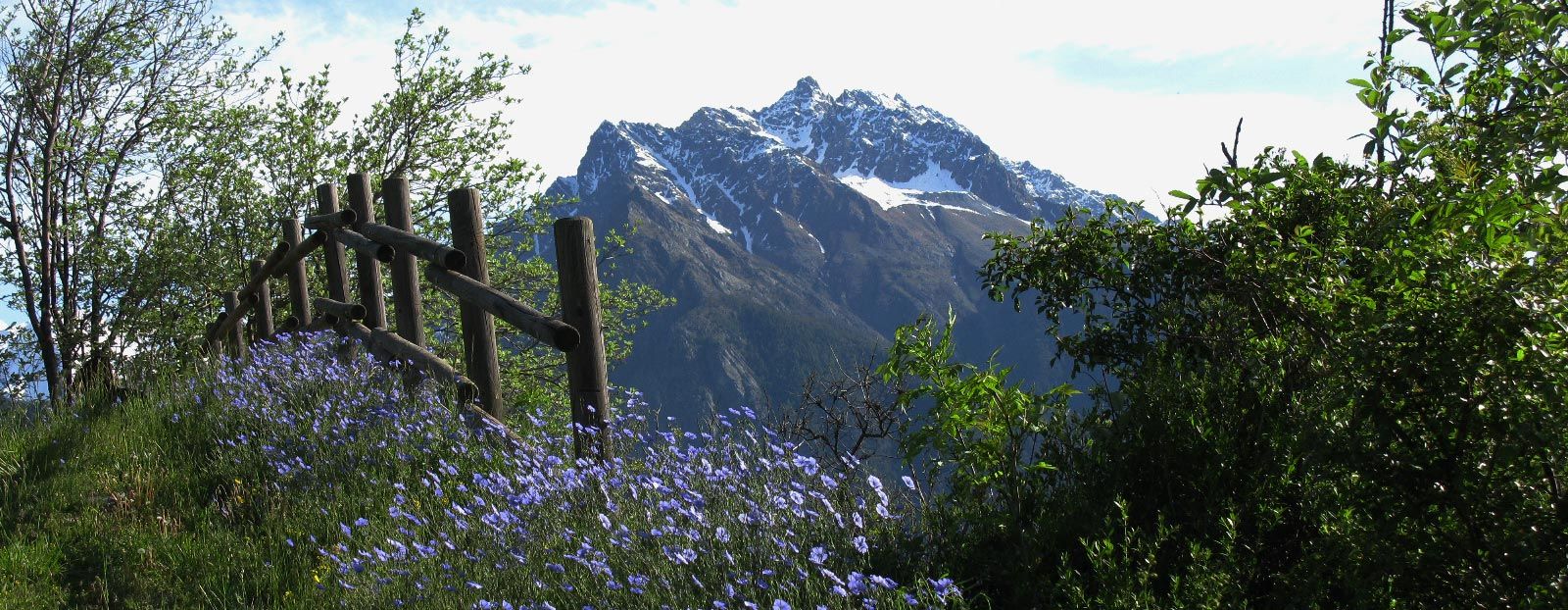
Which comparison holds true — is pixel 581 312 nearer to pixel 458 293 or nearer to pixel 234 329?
pixel 458 293

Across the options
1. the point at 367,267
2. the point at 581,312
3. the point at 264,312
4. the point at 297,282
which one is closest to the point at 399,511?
the point at 581,312

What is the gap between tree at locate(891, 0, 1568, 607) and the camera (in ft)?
6.91

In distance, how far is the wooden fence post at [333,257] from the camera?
816 cm

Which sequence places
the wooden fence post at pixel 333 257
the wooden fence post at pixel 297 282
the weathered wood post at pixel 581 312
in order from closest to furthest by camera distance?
1. the weathered wood post at pixel 581 312
2. the wooden fence post at pixel 333 257
3. the wooden fence post at pixel 297 282

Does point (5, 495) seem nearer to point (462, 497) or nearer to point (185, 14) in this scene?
point (462, 497)

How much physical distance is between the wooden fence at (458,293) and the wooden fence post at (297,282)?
13mm

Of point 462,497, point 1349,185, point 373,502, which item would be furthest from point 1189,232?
point 373,502

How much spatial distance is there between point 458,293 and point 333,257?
3.24m

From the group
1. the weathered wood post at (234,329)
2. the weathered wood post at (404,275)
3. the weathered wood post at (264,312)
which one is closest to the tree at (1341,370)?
the weathered wood post at (404,275)

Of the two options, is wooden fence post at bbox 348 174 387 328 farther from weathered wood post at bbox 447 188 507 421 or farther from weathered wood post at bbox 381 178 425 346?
weathered wood post at bbox 447 188 507 421

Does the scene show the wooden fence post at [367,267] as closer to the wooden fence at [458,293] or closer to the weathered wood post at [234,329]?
the wooden fence at [458,293]

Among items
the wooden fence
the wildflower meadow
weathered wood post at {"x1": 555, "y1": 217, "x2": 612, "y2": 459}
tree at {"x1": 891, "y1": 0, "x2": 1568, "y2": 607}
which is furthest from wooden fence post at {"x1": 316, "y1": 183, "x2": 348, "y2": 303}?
tree at {"x1": 891, "y1": 0, "x2": 1568, "y2": 607}

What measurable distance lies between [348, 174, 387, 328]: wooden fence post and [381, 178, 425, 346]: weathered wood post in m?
0.68

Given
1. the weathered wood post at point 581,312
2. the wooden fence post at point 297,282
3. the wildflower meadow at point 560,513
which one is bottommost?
the wildflower meadow at point 560,513
